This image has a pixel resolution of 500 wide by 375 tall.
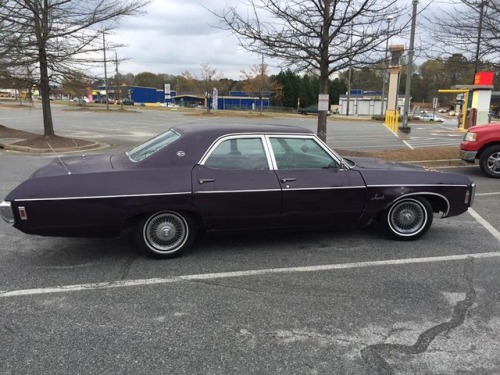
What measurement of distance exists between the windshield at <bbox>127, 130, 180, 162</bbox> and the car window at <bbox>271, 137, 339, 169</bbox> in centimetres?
115

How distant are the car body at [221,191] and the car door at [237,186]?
0.04 ft

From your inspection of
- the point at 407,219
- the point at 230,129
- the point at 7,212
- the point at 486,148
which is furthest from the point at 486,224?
the point at 7,212

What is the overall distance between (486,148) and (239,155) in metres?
7.38

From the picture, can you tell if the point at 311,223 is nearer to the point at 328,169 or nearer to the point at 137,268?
the point at 328,169

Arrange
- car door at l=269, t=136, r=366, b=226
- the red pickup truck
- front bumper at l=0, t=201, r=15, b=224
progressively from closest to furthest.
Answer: front bumper at l=0, t=201, r=15, b=224 → car door at l=269, t=136, r=366, b=226 → the red pickup truck

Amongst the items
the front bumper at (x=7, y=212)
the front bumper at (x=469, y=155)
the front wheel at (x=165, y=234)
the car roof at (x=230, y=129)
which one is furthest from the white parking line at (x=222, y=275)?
the front bumper at (x=469, y=155)

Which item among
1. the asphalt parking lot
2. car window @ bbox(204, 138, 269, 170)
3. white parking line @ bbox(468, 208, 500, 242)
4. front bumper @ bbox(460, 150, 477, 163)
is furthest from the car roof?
→ front bumper @ bbox(460, 150, 477, 163)

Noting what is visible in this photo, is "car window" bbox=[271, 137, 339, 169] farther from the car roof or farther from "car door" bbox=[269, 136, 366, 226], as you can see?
the car roof

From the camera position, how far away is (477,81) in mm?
26312

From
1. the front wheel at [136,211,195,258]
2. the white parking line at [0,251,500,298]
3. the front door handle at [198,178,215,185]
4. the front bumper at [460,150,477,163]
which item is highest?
the front door handle at [198,178,215,185]

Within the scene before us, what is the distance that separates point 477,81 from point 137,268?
89.0ft

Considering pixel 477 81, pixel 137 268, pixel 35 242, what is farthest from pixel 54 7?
pixel 477 81

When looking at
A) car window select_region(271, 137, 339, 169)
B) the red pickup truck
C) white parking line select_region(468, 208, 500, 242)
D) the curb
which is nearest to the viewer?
car window select_region(271, 137, 339, 169)

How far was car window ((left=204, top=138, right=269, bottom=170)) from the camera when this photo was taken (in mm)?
4828
